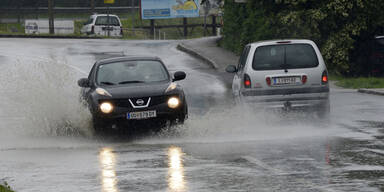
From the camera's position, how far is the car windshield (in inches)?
619

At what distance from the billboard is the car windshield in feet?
163

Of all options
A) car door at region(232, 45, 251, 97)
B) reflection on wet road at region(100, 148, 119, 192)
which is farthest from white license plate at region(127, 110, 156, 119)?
car door at region(232, 45, 251, 97)

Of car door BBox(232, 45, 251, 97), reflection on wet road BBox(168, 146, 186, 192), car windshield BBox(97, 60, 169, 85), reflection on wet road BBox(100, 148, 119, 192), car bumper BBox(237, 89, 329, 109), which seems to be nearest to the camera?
reflection on wet road BBox(168, 146, 186, 192)

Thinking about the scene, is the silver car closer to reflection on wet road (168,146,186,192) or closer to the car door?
the car door

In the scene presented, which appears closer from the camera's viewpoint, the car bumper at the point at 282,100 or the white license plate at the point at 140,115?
the white license plate at the point at 140,115

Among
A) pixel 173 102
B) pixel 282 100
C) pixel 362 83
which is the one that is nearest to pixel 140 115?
pixel 173 102

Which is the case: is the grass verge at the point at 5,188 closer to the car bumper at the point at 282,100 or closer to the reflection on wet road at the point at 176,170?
the reflection on wet road at the point at 176,170

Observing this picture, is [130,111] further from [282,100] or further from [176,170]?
[176,170]

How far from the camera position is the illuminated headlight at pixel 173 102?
1480 centimetres

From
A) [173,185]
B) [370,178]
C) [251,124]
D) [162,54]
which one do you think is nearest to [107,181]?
[173,185]

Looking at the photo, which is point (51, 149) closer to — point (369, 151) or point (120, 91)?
point (120, 91)

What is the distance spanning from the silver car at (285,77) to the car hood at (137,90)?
204 centimetres

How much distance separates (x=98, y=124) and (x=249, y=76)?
333 cm

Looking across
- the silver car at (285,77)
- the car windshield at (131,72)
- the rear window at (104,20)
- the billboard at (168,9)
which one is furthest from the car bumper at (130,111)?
Answer: the billboard at (168,9)
